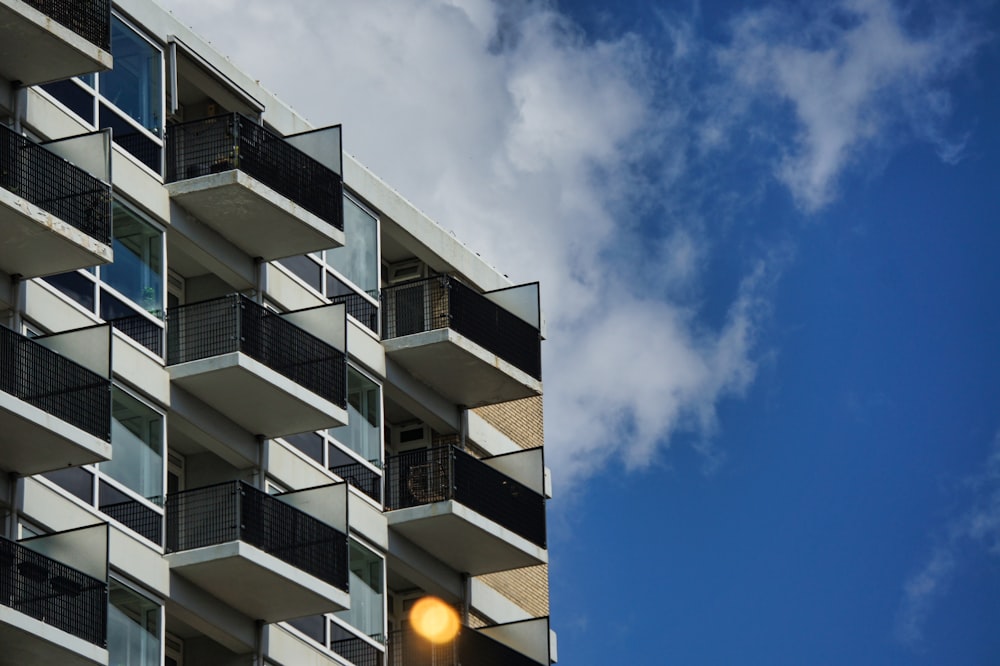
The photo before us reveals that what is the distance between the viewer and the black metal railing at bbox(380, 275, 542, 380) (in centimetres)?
4816

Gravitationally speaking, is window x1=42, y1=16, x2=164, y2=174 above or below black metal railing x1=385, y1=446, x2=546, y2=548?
above

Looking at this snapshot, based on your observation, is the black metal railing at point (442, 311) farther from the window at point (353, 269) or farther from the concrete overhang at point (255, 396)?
the concrete overhang at point (255, 396)

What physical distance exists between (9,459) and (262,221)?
740 centimetres

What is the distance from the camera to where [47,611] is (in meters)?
35.8

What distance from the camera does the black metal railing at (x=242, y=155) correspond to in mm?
42406

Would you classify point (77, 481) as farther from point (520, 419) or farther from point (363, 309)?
point (520, 419)

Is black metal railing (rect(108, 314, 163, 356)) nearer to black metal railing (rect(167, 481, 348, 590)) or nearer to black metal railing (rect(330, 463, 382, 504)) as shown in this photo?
black metal railing (rect(167, 481, 348, 590))

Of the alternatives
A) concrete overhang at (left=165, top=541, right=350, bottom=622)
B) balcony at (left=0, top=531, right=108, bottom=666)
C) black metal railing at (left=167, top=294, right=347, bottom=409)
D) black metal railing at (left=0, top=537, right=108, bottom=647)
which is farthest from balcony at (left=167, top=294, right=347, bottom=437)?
black metal railing at (left=0, top=537, right=108, bottom=647)

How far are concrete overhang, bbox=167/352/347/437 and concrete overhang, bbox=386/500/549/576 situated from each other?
13.3 ft

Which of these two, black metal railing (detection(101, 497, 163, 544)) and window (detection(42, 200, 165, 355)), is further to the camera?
window (detection(42, 200, 165, 355))

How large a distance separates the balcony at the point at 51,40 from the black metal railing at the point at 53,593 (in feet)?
21.8

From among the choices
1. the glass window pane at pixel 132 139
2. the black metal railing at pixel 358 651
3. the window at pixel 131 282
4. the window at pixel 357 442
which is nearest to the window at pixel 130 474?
the window at pixel 131 282

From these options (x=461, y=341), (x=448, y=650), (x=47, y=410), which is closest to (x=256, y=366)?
(x=47, y=410)

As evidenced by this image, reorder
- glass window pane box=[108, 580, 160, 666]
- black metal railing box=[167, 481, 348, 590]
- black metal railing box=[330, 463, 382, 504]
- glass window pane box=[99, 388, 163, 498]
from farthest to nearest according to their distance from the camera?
1. black metal railing box=[330, 463, 382, 504]
2. black metal railing box=[167, 481, 348, 590]
3. glass window pane box=[99, 388, 163, 498]
4. glass window pane box=[108, 580, 160, 666]
